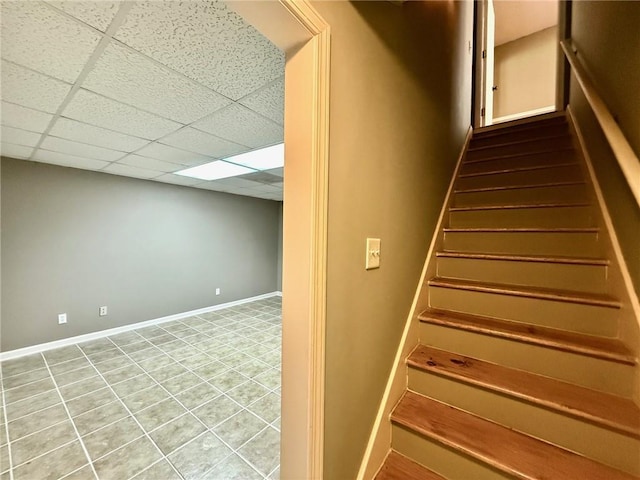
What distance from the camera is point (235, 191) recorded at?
16.6 feet

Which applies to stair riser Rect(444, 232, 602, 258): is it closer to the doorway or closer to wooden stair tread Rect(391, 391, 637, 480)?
wooden stair tread Rect(391, 391, 637, 480)

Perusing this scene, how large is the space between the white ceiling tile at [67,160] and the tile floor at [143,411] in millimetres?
2317

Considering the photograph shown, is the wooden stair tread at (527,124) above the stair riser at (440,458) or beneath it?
above

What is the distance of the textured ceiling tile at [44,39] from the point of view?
3.34ft

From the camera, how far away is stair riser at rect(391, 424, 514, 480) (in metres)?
0.98

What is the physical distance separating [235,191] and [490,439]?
497 cm

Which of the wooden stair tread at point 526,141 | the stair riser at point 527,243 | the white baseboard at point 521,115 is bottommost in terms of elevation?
the stair riser at point 527,243


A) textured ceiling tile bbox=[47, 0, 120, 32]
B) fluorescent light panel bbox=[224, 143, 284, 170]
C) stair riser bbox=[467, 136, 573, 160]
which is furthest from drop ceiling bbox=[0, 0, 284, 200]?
stair riser bbox=[467, 136, 573, 160]

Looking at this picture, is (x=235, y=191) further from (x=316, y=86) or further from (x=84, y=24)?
(x=316, y=86)

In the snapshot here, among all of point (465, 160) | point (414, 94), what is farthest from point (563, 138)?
point (414, 94)

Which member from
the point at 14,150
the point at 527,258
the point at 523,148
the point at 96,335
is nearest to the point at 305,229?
the point at 527,258

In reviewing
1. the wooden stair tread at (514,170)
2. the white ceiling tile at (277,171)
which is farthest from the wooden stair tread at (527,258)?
the white ceiling tile at (277,171)

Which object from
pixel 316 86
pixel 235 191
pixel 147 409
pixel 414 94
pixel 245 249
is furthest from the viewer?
pixel 245 249

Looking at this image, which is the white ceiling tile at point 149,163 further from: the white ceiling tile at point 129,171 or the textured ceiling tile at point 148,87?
the textured ceiling tile at point 148,87
